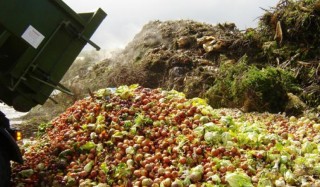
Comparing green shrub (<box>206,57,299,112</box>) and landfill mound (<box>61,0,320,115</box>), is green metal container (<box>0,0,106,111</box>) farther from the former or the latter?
landfill mound (<box>61,0,320,115</box>)

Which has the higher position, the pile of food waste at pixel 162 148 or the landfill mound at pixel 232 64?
the landfill mound at pixel 232 64

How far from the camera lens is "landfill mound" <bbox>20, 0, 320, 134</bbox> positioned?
849 centimetres

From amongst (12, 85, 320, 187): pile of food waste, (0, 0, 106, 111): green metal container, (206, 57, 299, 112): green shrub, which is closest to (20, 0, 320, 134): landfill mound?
(206, 57, 299, 112): green shrub

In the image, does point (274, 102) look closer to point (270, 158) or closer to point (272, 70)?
point (272, 70)

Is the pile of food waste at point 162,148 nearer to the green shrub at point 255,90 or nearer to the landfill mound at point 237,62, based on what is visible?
the green shrub at point 255,90

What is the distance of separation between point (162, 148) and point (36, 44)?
6.23 feet

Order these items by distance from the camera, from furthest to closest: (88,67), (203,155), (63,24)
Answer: (88,67) < (63,24) < (203,155)

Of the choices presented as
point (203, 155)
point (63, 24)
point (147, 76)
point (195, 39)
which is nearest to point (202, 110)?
point (203, 155)

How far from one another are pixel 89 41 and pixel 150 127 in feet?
4.44

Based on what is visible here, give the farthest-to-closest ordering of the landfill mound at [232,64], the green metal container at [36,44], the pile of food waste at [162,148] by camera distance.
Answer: the landfill mound at [232,64], the green metal container at [36,44], the pile of food waste at [162,148]

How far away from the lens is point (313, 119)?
7.51 metres

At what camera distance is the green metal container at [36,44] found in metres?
5.38

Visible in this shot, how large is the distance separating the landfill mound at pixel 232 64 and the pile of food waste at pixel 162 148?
31.5 inches

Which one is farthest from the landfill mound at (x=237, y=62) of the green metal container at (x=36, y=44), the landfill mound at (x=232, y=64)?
the green metal container at (x=36, y=44)
